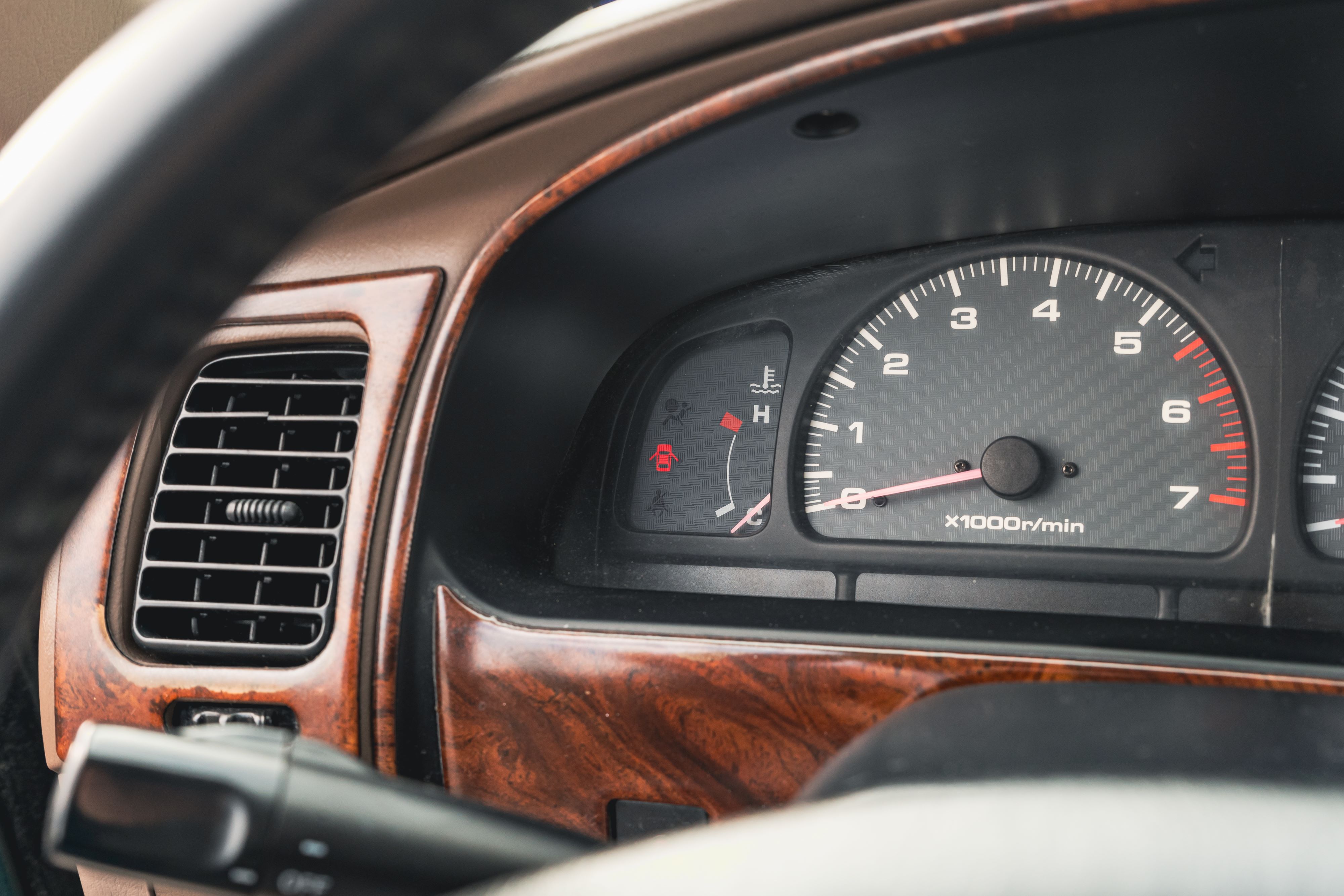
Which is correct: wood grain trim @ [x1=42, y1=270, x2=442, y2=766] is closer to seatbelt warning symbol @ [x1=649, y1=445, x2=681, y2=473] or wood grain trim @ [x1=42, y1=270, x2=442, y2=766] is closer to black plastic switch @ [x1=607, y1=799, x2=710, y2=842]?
black plastic switch @ [x1=607, y1=799, x2=710, y2=842]

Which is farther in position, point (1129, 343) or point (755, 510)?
point (755, 510)

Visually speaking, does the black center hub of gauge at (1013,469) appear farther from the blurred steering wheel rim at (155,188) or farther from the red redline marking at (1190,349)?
the blurred steering wheel rim at (155,188)

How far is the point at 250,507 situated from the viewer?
4.63 ft

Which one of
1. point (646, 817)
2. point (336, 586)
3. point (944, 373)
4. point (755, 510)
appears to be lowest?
point (646, 817)

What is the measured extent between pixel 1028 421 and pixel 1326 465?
1.35ft

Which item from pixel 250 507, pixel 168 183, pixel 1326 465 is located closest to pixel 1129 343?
pixel 1326 465

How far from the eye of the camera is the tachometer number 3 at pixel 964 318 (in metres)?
1.71

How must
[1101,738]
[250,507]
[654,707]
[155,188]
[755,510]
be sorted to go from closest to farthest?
[155,188]
[1101,738]
[654,707]
[250,507]
[755,510]

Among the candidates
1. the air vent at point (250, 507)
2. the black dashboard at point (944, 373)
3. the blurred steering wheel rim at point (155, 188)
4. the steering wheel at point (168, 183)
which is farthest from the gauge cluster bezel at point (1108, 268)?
the blurred steering wheel rim at point (155, 188)

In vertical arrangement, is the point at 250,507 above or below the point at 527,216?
below

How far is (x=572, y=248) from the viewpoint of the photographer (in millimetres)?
1399

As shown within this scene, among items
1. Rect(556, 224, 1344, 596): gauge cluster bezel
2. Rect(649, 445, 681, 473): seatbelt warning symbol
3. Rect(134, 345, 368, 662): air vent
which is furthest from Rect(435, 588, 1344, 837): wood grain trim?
Rect(649, 445, 681, 473): seatbelt warning symbol

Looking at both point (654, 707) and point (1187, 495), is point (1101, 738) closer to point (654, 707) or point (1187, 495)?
point (654, 707)

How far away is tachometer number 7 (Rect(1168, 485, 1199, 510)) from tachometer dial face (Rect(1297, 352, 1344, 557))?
137 millimetres
